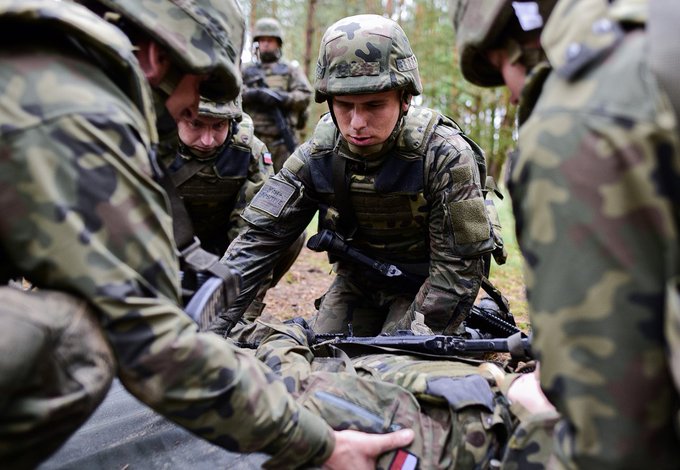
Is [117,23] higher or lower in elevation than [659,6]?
lower

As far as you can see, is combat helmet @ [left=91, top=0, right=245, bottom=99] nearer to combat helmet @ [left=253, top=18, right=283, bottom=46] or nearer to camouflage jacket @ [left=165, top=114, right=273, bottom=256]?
camouflage jacket @ [left=165, top=114, right=273, bottom=256]

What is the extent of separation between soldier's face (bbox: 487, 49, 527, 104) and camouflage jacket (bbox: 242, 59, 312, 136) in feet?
23.6

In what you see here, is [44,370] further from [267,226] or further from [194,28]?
[267,226]

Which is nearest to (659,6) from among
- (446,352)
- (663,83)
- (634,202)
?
(663,83)

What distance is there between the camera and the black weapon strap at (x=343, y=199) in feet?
12.1

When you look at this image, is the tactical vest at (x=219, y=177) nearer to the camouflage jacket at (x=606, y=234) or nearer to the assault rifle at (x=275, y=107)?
the camouflage jacket at (x=606, y=234)

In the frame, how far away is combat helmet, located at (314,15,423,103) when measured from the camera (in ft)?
11.0

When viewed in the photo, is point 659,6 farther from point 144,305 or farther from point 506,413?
point 506,413

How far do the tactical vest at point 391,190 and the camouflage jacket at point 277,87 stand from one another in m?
5.05

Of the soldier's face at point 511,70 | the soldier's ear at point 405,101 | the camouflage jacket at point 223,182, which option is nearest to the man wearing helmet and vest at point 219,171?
the camouflage jacket at point 223,182

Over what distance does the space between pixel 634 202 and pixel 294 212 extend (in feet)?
9.10

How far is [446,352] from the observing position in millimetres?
2896

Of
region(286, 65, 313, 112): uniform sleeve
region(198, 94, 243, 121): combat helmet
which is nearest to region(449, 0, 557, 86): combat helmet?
region(198, 94, 243, 121): combat helmet

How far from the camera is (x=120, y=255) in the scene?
5.04 feet
